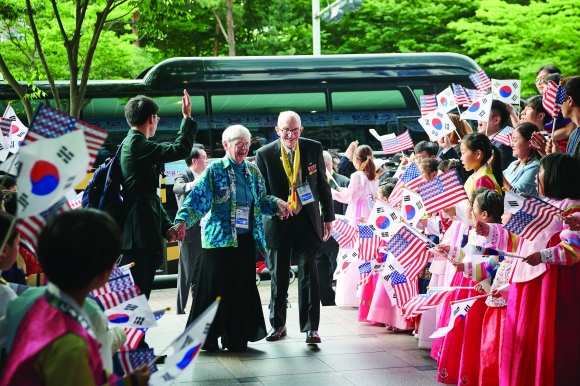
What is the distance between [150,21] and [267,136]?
4440 millimetres

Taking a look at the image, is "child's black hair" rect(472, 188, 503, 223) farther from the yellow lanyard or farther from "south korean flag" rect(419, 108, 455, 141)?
"south korean flag" rect(419, 108, 455, 141)

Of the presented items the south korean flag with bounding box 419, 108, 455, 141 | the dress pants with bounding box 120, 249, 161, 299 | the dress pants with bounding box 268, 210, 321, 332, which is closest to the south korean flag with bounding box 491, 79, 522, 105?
the south korean flag with bounding box 419, 108, 455, 141

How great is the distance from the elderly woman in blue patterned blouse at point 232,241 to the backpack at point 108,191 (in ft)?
3.04

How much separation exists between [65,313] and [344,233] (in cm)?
706

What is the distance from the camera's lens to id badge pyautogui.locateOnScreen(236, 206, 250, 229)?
680 centimetres

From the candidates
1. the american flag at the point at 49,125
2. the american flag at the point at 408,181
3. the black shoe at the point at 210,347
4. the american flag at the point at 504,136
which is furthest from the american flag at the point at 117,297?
the american flag at the point at 504,136

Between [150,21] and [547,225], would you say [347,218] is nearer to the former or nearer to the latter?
[150,21]

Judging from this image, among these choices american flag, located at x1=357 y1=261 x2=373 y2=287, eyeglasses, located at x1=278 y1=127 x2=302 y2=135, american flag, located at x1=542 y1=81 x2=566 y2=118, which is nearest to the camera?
american flag, located at x1=542 y1=81 x2=566 y2=118

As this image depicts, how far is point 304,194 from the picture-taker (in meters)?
7.21

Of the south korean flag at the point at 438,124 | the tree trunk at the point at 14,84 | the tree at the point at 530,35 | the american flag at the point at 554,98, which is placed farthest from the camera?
the tree at the point at 530,35

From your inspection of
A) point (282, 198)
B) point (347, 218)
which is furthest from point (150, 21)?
point (282, 198)

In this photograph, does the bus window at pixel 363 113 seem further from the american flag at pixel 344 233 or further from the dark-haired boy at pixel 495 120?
the dark-haired boy at pixel 495 120

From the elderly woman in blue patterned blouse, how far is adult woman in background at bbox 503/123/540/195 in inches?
76.8

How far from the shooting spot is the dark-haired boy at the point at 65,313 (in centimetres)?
217
